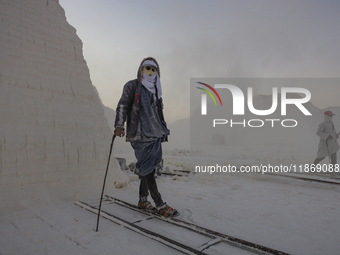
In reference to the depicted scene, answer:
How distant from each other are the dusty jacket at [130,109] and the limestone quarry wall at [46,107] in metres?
1.16

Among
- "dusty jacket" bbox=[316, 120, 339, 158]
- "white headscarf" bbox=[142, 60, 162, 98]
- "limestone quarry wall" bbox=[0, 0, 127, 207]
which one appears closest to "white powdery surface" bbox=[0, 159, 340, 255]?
"limestone quarry wall" bbox=[0, 0, 127, 207]

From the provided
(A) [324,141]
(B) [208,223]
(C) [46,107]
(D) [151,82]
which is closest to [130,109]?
(D) [151,82]

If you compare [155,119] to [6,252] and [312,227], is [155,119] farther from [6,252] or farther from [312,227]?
[312,227]

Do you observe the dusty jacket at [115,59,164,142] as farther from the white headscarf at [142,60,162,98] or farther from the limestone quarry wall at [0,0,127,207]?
the limestone quarry wall at [0,0,127,207]

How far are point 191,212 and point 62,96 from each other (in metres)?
2.62

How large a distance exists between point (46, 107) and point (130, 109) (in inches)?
53.8

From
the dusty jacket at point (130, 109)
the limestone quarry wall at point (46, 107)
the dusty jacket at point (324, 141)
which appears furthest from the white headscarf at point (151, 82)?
the dusty jacket at point (324, 141)

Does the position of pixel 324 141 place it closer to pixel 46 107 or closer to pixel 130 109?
pixel 130 109

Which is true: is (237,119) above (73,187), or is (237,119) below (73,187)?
above

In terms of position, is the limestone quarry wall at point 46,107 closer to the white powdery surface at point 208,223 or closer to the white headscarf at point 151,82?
the white powdery surface at point 208,223

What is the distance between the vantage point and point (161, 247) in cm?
175

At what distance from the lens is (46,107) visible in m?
3.21

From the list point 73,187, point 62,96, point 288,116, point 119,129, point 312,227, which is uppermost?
point 288,116

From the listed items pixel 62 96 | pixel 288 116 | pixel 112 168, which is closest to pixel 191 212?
pixel 112 168
